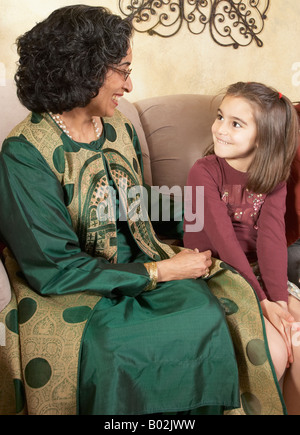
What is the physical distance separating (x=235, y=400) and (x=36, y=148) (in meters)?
0.89

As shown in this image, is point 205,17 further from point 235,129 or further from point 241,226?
point 241,226

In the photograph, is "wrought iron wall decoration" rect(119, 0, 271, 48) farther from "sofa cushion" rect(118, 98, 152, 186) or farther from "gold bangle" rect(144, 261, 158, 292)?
"gold bangle" rect(144, 261, 158, 292)

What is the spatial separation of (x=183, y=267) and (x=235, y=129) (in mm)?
531

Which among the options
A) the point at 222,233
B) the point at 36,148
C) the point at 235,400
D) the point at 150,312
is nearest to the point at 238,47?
the point at 222,233

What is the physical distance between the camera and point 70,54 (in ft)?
3.78

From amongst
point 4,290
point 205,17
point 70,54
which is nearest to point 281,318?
point 4,290

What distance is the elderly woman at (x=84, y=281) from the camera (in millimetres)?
1082

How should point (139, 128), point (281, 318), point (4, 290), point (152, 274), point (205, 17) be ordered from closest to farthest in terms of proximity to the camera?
point (4, 290) < point (152, 274) < point (281, 318) < point (139, 128) < point (205, 17)

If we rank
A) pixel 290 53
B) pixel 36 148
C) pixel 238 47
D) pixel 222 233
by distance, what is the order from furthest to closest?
pixel 290 53 < pixel 238 47 < pixel 222 233 < pixel 36 148

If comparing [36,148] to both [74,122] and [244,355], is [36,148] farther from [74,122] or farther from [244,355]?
[244,355]

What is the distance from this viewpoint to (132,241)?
147 cm

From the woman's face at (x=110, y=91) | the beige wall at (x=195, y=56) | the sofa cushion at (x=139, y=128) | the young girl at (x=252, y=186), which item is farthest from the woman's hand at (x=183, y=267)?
the beige wall at (x=195, y=56)

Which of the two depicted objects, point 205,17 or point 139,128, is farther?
point 205,17

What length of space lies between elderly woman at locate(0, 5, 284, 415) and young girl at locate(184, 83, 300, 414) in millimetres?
215
